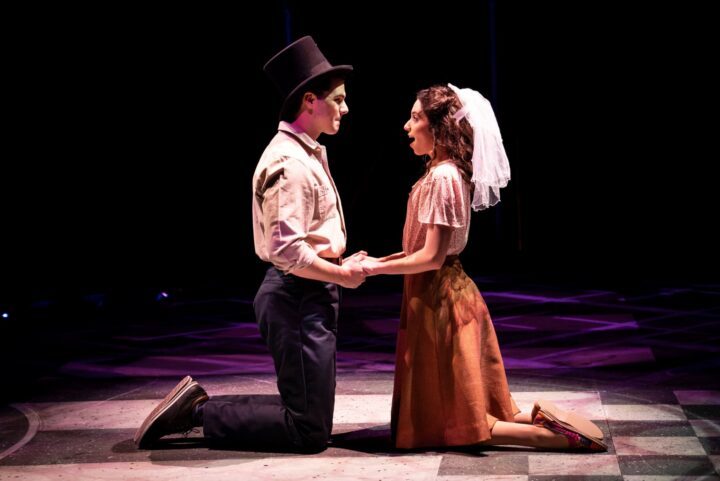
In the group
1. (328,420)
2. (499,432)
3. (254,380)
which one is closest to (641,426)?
(499,432)

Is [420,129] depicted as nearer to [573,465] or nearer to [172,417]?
[573,465]

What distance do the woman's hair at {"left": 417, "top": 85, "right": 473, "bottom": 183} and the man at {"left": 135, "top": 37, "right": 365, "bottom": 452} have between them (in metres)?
0.35

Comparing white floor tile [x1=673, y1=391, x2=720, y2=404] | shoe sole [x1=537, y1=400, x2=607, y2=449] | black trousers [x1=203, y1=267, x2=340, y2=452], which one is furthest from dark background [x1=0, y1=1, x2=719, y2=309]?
shoe sole [x1=537, y1=400, x2=607, y2=449]

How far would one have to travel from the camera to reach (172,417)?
3.79 metres

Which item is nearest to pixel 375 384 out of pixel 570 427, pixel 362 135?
pixel 570 427

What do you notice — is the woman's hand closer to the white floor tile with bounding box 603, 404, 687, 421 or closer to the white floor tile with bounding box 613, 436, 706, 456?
the white floor tile with bounding box 613, 436, 706, 456

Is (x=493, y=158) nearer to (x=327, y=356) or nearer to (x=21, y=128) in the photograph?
(x=327, y=356)

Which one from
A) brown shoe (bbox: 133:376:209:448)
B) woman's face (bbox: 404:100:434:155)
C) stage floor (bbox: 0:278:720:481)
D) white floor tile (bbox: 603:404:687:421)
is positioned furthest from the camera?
white floor tile (bbox: 603:404:687:421)

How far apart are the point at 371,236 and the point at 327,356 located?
5872 millimetres

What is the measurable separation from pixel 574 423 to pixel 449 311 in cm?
57

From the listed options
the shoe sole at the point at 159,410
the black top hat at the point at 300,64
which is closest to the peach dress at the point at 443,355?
the black top hat at the point at 300,64

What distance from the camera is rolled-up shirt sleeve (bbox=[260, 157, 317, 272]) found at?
11.7 ft

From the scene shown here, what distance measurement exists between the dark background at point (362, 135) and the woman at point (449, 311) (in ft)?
14.7

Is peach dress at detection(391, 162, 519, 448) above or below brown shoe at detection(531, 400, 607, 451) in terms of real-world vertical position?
above
